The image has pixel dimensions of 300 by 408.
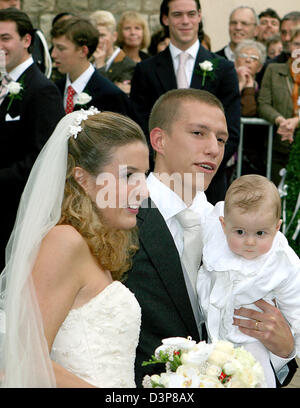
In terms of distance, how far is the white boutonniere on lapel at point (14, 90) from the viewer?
5.25m

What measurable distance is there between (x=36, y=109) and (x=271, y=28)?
5.39 meters

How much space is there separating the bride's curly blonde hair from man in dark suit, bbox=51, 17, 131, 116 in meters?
3.18

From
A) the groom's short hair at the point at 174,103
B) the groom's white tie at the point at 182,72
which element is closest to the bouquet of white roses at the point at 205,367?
the groom's short hair at the point at 174,103

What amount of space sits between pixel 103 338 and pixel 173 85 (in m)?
3.80

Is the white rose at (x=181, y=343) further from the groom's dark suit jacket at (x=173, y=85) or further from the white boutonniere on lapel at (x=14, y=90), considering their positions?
the groom's dark suit jacket at (x=173, y=85)

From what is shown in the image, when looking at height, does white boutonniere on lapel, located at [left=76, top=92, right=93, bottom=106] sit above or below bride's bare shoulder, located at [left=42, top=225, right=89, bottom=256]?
above

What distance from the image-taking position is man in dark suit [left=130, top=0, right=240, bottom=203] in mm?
6195

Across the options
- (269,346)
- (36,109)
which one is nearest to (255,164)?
(36,109)

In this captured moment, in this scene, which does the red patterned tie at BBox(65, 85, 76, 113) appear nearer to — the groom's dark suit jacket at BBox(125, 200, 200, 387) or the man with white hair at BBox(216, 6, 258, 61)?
the man with white hair at BBox(216, 6, 258, 61)

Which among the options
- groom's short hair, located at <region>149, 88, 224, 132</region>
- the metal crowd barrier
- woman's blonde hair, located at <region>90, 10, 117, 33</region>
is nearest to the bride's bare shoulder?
groom's short hair, located at <region>149, 88, 224, 132</region>

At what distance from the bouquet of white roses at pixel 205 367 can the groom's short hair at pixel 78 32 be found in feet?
14.0

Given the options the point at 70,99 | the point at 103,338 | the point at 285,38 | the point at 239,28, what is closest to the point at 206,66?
the point at 70,99

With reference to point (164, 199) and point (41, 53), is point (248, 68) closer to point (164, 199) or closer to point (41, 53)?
point (41, 53)
